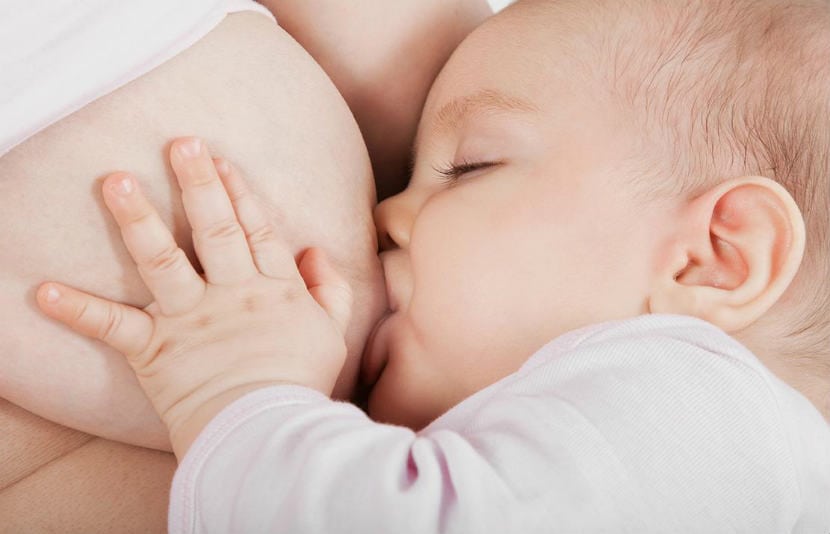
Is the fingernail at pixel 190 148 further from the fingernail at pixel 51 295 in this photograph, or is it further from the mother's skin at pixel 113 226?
the fingernail at pixel 51 295

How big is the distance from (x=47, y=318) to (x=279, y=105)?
33 centimetres

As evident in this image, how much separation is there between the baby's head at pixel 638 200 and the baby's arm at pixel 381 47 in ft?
0.71

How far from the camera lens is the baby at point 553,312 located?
628 mm

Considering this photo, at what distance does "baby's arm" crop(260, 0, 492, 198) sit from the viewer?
3.36ft

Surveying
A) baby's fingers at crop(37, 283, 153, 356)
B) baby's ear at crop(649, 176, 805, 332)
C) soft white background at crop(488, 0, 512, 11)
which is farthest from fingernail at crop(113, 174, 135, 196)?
soft white background at crop(488, 0, 512, 11)

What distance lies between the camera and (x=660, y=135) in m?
0.79

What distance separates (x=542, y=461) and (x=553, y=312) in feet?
0.69

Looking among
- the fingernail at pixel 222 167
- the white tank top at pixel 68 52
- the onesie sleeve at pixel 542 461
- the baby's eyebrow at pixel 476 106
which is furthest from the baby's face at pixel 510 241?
the white tank top at pixel 68 52

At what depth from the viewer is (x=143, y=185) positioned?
73 cm

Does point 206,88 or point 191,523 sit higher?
point 206,88

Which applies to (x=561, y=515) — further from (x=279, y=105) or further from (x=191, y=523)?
(x=279, y=105)

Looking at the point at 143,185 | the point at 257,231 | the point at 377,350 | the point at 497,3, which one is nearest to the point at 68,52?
the point at 143,185

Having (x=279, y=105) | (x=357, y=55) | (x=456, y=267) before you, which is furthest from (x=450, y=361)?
(x=357, y=55)

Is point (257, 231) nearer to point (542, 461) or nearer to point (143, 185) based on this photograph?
point (143, 185)
